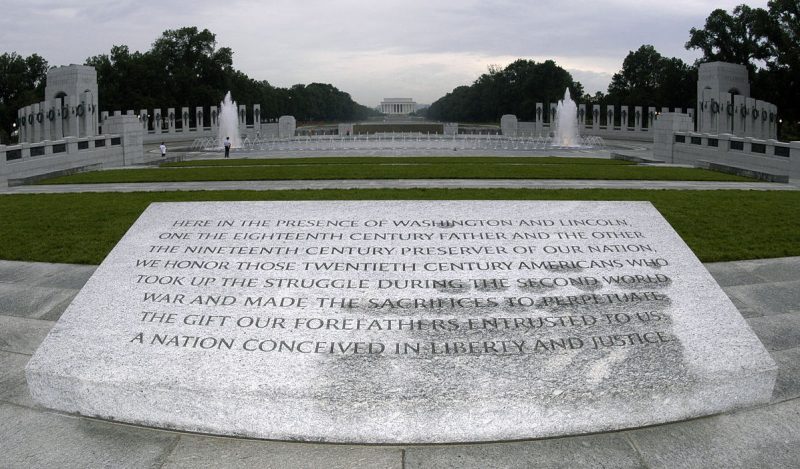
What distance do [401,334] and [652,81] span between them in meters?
112

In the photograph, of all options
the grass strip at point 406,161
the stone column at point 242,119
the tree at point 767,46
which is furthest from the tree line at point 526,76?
the grass strip at point 406,161

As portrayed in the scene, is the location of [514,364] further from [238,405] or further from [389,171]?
[389,171]

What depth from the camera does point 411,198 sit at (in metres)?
16.3

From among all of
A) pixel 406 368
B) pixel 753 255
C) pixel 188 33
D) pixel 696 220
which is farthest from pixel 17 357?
pixel 188 33

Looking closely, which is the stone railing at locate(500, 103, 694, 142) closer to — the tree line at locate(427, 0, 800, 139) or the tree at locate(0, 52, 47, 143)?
the tree line at locate(427, 0, 800, 139)

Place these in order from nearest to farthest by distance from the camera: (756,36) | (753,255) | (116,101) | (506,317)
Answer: (506,317)
(753,255)
(756,36)
(116,101)

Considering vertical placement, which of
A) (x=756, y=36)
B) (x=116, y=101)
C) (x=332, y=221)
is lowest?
(x=332, y=221)

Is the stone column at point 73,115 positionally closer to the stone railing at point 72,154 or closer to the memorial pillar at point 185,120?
the stone railing at point 72,154

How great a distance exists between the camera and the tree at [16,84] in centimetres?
8925

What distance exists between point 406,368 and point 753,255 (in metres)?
7.95

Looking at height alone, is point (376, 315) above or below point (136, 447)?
above

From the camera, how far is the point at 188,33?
108m

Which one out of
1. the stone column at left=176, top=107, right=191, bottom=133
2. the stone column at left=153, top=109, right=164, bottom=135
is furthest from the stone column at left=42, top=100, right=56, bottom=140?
the stone column at left=176, top=107, right=191, bottom=133

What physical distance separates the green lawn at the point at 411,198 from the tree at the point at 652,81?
274 feet
